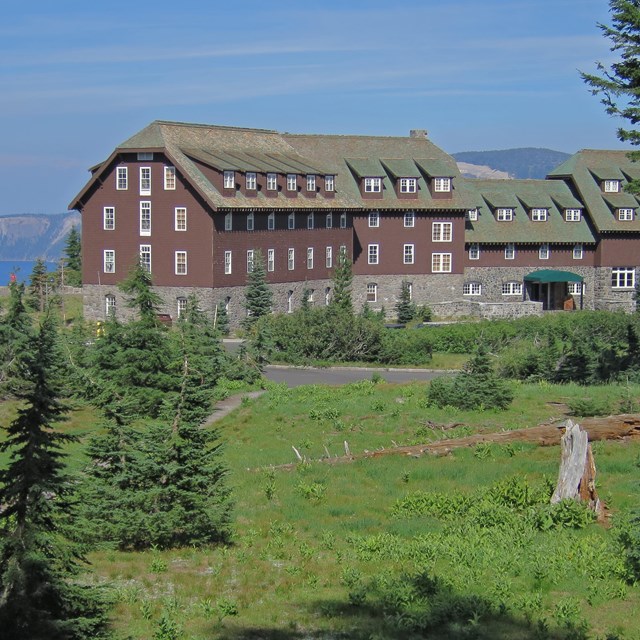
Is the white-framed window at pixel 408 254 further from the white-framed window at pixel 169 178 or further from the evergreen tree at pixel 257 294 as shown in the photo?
the white-framed window at pixel 169 178

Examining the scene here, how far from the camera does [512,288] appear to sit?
3088 inches

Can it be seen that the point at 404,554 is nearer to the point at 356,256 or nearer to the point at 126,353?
the point at 126,353

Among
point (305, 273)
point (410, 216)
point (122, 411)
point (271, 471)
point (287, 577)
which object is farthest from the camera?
point (410, 216)

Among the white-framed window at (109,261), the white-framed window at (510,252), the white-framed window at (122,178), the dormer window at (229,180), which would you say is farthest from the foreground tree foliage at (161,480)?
the white-framed window at (510,252)

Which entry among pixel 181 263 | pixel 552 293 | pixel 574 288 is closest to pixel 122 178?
pixel 181 263

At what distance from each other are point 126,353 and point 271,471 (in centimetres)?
722

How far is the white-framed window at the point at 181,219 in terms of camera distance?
63.3m

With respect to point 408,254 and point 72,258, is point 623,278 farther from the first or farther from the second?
point 72,258

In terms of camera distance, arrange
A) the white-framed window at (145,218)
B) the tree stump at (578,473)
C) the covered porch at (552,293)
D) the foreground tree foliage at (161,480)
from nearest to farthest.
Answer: the foreground tree foliage at (161,480) → the tree stump at (578,473) → the white-framed window at (145,218) → the covered porch at (552,293)

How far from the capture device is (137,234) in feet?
213

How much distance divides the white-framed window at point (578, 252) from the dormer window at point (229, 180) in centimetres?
2708

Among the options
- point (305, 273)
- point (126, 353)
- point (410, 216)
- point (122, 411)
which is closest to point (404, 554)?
point (122, 411)

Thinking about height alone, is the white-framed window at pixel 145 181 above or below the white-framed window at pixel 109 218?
above

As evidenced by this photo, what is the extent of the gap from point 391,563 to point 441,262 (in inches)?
2326
